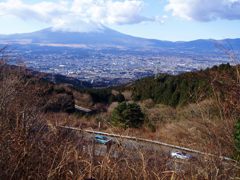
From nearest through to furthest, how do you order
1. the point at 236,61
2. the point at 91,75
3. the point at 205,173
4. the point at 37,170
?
the point at 205,173
the point at 37,170
the point at 236,61
the point at 91,75

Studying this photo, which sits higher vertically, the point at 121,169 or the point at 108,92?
the point at 121,169

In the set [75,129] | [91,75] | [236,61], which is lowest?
[91,75]

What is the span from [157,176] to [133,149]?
0.86m

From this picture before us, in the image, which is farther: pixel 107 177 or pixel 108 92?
pixel 108 92

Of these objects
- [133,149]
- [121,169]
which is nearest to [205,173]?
[121,169]

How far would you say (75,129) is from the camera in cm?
559

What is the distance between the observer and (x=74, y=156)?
13.2ft

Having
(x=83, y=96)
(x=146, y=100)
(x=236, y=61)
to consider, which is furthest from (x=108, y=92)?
(x=236, y=61)

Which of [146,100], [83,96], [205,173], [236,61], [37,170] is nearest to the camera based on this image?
[205,173]

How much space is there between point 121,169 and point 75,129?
1.66 metres

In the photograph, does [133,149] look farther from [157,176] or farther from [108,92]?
[108,92]

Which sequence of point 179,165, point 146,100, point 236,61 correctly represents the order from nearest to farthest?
point 179,165 < point 236,61 < point 146,100

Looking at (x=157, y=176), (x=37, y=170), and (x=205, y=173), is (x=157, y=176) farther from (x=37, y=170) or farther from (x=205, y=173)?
(x=37, y=170)

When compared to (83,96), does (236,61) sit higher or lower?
higher
